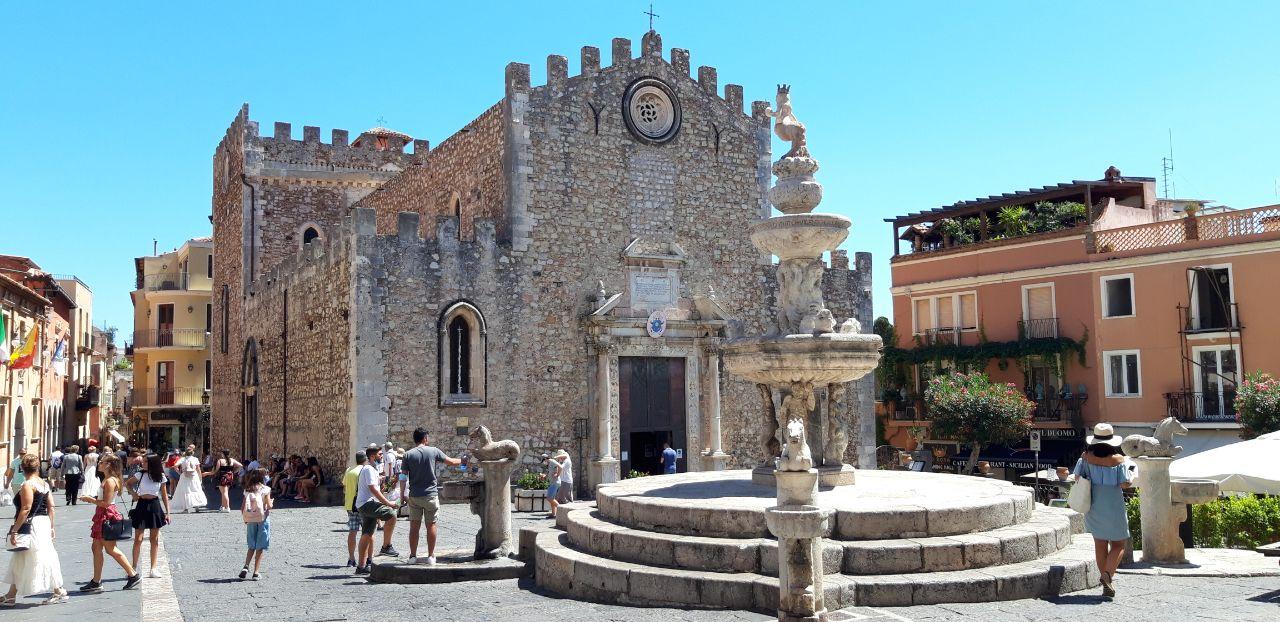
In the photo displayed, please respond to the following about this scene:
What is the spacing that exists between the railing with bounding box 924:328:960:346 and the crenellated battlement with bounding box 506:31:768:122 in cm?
1364

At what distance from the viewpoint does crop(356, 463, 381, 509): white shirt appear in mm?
11172

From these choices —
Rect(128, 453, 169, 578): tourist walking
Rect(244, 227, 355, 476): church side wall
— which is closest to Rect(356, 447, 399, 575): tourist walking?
Rect(128, 453, 169, 578): tourist walking

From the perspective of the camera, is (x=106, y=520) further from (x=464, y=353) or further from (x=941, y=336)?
(x=941, y=336)

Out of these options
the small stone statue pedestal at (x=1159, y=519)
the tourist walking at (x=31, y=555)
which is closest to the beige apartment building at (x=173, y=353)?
the tourist walking at (x=31, y=555)

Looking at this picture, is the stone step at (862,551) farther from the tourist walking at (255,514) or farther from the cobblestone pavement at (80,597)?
the cobblestone pavement at (80,597)

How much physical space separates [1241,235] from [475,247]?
20373mm

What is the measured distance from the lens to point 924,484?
1166 cm

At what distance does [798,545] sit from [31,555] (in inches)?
284

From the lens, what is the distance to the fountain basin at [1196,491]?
1037 cm

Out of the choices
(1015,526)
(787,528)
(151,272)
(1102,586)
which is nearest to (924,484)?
(1015,526)

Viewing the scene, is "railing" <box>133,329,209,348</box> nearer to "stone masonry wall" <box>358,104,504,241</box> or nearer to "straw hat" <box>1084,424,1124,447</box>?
"stone masonry wall" <box>358,104,504,241</box>

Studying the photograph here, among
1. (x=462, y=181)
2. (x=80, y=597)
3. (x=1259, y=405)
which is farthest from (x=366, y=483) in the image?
(x=1259, y=405)

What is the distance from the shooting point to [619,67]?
22.3 metres

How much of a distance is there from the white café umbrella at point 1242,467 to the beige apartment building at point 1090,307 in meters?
13.5
